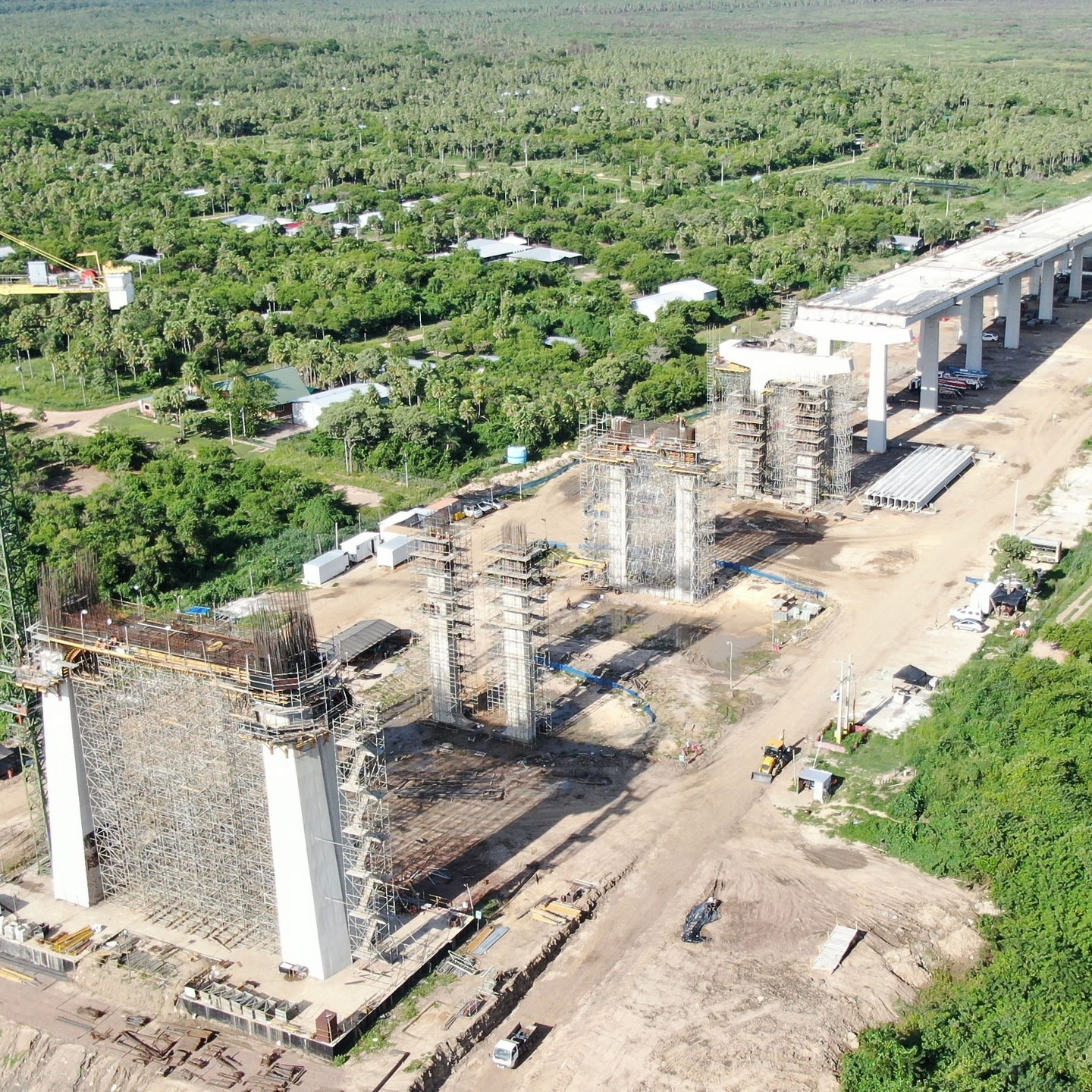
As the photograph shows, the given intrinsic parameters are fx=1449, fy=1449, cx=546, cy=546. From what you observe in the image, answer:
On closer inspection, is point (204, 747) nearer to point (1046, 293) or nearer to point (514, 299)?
point (514, 299)

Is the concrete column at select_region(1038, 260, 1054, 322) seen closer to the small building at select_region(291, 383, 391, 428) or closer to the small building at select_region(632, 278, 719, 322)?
the small building at select_region(632, 278, 719, 322)

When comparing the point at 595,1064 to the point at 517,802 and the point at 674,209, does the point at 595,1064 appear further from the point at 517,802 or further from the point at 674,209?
the point at 674,209

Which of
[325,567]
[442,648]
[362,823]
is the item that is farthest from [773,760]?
[325,567]

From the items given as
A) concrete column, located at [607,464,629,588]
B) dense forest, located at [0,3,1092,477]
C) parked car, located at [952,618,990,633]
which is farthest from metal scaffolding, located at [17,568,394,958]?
dense forest, located at [0,3,1092,477]

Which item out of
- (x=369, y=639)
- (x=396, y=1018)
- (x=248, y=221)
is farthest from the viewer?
(x=248, y=221)

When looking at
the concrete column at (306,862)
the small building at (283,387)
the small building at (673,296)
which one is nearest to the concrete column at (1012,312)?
the small building at (673,296)
